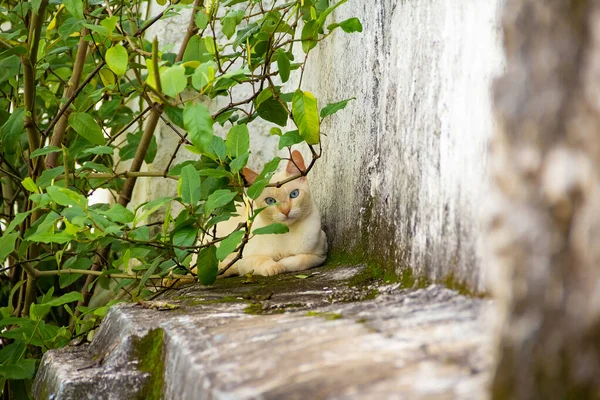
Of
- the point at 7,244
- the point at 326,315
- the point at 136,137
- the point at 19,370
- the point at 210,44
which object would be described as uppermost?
the point at 210,44

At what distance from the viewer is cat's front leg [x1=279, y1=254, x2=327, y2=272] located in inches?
97.8

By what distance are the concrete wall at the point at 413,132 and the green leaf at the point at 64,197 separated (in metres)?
0.82

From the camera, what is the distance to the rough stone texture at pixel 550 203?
62 centimetres

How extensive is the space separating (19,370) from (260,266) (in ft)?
3.02

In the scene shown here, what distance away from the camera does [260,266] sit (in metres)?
2.54

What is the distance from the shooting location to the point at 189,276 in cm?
251

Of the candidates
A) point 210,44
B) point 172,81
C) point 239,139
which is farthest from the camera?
point 210,44

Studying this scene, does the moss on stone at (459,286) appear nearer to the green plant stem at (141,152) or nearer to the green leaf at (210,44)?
the green leaf at (210,44)

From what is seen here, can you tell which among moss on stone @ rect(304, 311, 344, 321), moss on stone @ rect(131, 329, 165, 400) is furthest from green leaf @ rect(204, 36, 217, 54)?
moss on stone @ rect(304, 311, 344, 321)

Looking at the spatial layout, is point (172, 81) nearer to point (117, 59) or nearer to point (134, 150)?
point (117, 59)

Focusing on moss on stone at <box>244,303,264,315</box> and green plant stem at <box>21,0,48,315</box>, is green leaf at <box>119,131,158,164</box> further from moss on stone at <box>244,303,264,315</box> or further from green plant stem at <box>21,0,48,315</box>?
moss on stone at <box>244,303,264,315</box>

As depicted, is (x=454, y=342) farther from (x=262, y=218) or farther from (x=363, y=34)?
(x=262, y=218)

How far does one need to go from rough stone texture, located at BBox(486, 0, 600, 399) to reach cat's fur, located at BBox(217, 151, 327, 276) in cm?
183

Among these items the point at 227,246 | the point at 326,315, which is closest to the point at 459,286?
the point at 326,315
